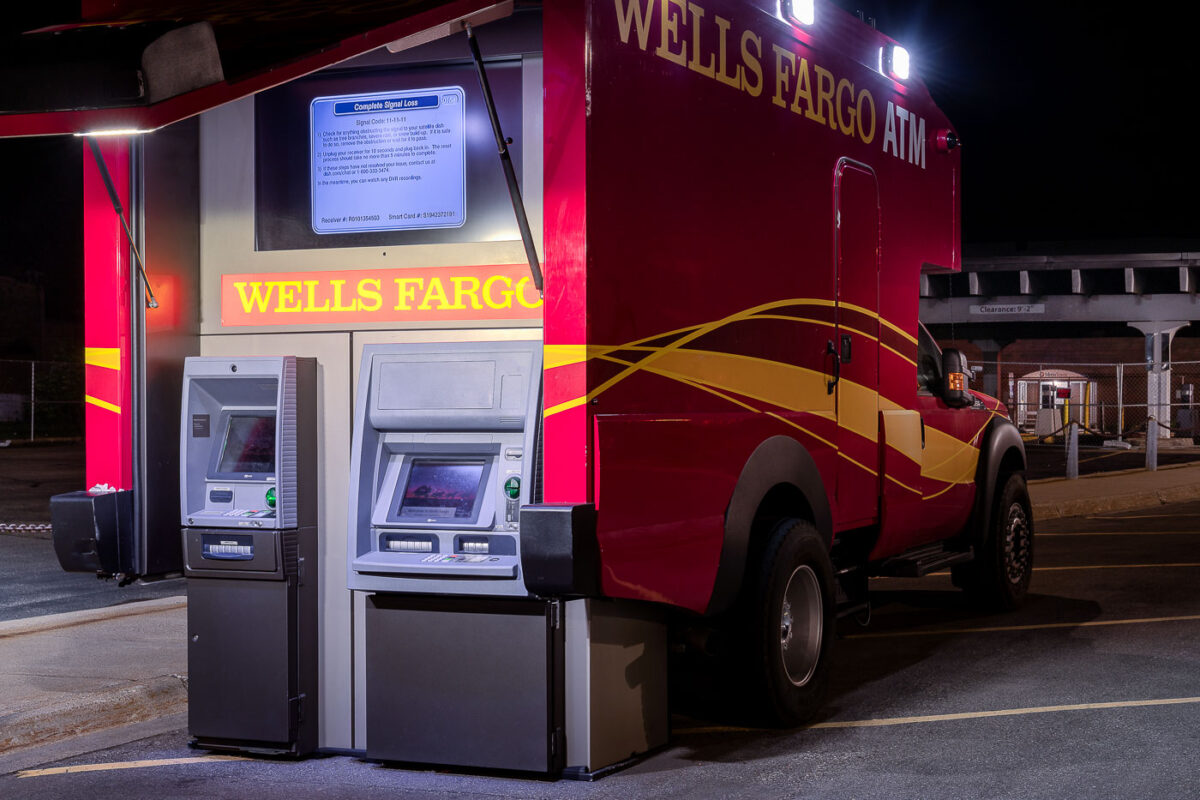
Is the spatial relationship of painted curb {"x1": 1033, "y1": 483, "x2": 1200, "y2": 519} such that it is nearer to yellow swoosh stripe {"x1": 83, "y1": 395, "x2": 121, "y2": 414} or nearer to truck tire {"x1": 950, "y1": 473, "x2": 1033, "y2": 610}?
truck tire {"x1": 950, "y1": 473, "x2": 1033, "y2": 610}

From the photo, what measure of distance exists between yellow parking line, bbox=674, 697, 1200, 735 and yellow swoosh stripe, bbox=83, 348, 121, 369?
3064 mm

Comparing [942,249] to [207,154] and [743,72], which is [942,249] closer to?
[743,72]

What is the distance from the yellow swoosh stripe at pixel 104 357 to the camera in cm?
611

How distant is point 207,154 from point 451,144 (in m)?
1.33

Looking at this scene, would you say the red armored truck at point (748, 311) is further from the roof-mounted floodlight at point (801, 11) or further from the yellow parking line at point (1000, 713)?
the yellow parking line at point (1000, 713)

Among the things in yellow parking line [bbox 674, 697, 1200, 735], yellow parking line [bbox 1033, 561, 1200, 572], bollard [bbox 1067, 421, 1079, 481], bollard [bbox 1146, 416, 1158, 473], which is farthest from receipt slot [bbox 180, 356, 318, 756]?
bollard [bbox 1146, 416, 1158, 473]

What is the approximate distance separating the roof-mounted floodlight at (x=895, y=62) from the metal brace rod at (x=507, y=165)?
328cm

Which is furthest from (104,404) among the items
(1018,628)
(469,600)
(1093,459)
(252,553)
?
(1093,459)

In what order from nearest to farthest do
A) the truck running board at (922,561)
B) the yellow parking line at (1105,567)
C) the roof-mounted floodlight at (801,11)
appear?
the roof-mounted floodlight at (801,11) → the truck running board at (922,561) → the yellow parking line at (1105,567)

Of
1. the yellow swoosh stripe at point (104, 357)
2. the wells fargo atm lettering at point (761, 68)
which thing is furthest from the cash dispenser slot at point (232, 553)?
the wells fargo atm lettering at point (761, 68)

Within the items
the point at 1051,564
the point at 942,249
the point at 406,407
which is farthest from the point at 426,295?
the point at 1051,564

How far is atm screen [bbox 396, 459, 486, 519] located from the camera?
5.41 metres

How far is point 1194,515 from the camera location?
17.5m

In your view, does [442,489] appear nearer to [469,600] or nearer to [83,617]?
[469,600]
